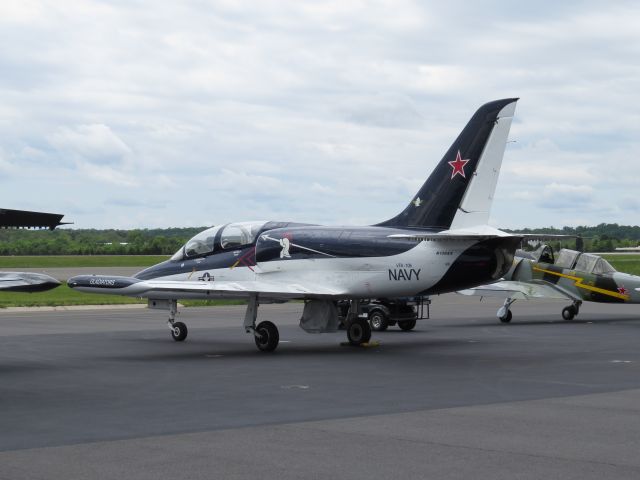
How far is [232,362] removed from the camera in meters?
19.2

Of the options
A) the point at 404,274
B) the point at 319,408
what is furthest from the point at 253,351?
the point at 319,408

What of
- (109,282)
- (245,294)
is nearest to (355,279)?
(245,294)

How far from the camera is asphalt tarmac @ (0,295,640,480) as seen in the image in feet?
30.3

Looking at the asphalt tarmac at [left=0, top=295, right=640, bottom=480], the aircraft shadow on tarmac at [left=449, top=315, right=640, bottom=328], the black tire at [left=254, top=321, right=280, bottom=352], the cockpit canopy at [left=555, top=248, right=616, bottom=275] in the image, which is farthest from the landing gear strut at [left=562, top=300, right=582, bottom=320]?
the black tire at [left=254, top=321, right=280, bottom=352]

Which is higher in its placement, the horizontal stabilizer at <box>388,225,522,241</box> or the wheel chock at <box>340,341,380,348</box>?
the horizontal stabilizer at <box>388,225,522,241</box>

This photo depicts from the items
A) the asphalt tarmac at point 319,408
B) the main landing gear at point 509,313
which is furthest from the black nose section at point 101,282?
the main landing gear at point 509,313

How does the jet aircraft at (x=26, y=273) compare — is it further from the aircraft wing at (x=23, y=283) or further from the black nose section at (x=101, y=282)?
the black nose section at (x=101, y=282)

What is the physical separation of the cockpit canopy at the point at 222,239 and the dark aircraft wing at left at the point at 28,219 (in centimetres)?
846

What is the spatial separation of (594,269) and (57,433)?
24219 millimetres

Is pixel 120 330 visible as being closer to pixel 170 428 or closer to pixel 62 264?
pixel 170 428

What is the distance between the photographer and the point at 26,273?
14.8 metres

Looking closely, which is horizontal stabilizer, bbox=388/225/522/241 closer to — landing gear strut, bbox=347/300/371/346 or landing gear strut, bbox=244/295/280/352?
landing gear strut, bbox=347/300/371/346

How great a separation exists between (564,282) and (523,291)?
137cm

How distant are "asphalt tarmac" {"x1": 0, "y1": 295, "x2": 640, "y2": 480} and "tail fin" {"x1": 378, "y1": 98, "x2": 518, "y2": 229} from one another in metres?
2.97
